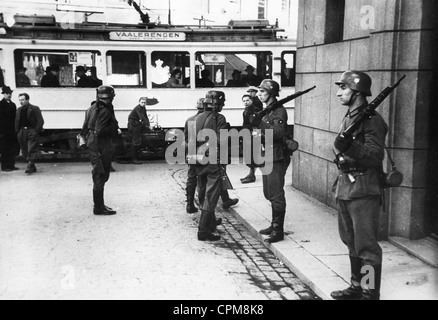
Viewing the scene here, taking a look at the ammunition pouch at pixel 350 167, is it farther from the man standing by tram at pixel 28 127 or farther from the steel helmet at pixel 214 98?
the man standing by tram at pixel 28 127

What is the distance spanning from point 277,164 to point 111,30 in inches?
387

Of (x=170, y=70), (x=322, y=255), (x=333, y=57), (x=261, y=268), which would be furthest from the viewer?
(x=170, y=70)

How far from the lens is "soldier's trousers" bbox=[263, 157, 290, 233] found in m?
6.36

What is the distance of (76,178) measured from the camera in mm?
11664

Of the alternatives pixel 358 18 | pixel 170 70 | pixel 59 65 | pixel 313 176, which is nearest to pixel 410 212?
pixel 313 176

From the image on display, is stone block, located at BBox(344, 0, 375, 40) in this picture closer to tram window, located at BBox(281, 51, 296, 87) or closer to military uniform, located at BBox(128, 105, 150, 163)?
military uniform, located at BBox(128, 105, 150, 163)

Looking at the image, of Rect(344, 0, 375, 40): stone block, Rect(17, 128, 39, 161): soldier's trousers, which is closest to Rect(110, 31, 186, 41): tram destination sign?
Rect(17, 128, 39, 161): soldier's trousers

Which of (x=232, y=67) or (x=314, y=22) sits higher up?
(x=314, y=22)

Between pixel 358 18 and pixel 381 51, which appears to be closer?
pixel 381 51

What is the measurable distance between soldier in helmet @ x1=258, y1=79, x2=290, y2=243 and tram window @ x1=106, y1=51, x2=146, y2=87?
899cm

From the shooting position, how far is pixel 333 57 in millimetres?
8133

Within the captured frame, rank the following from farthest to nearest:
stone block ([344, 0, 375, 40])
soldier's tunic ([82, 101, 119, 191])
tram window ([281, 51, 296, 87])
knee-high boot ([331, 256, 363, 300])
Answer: tram window ([281, 51, 296, 87])
soldier's tunic ([82, 101, 119, 191])
stone block ([344, 0, 375, 40])
knee-high boot ([331, 256, 363, 300])

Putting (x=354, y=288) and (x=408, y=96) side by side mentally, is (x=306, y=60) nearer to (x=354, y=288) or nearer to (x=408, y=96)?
(x=408, y=96)
